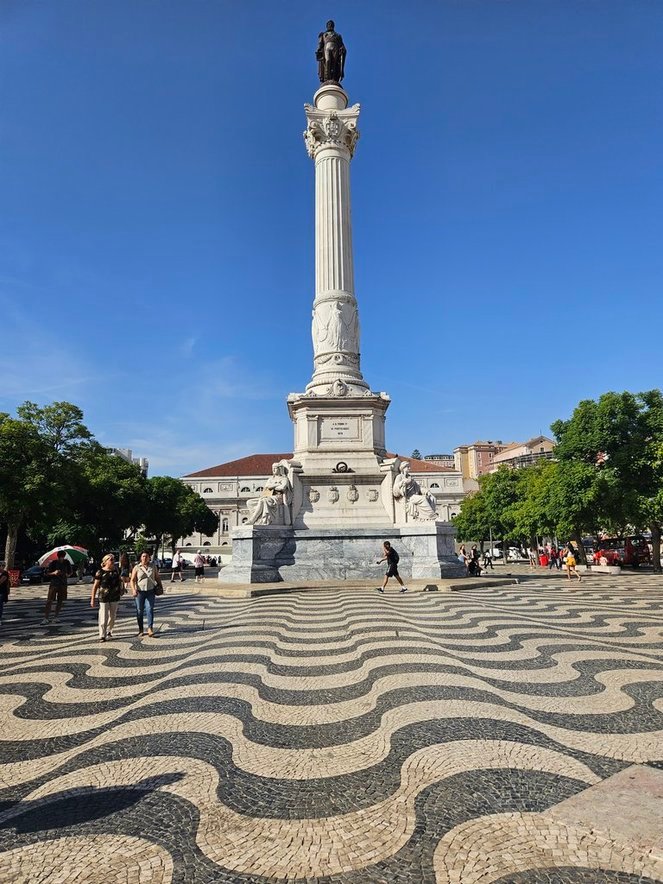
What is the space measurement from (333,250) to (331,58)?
10449 mm

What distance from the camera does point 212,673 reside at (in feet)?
18.9

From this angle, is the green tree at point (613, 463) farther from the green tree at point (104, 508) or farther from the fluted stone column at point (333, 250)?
the green tree at point (104, 508)

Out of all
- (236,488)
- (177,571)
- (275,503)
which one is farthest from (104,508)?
(236,488)

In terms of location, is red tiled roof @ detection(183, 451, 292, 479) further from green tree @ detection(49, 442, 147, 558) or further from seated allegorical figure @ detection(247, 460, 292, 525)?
seated allegorical figure @ detection(247, 460, 292, 525)

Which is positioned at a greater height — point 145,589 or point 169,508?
point 169,508

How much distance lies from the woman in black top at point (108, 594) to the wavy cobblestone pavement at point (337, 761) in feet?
3.17

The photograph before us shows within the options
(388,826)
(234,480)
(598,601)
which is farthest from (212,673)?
(234,480)

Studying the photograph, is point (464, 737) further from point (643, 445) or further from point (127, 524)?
point (127, 524)

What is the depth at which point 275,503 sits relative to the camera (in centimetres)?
1677

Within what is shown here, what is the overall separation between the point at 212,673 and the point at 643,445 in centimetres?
2313

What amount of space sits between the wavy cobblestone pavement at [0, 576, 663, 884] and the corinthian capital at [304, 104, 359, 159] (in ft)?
70.9

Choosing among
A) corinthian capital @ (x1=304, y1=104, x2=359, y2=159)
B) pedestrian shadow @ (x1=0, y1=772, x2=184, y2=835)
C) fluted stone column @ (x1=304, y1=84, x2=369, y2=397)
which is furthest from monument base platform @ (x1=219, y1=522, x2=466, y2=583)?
corinthian capital @ (x1=304, y1=104, x2=359, y2=159)

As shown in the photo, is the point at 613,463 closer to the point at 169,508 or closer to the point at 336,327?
the point at 336,327

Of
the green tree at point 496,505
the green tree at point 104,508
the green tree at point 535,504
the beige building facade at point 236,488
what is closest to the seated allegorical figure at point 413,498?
the green tree at point 535,504
